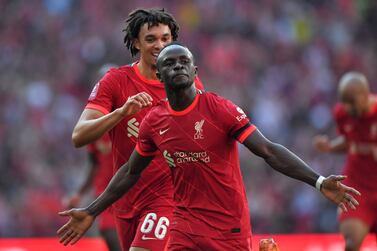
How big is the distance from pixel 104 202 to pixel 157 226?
0.65 meters

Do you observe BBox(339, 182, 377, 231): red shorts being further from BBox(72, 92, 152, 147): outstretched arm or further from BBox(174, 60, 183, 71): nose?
BBox(174, 60, 183, 71): nose

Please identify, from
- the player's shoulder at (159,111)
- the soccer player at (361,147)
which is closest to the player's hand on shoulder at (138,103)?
the player's shoulder at (159,111)

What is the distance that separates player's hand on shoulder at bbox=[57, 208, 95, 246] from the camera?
298 inches

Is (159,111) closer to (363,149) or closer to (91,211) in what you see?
(91,211)

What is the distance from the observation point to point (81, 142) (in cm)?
799

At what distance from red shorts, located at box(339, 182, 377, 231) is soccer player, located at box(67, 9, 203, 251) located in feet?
11.4

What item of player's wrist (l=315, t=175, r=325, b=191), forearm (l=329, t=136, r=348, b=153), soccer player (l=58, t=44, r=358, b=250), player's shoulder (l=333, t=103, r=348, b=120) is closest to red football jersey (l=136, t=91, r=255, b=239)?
soccer player (l=58, t=44, r=358, b=250)

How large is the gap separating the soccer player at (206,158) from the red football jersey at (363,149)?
442 centimetres

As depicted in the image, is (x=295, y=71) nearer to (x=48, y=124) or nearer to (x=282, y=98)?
(x=282, y=98)

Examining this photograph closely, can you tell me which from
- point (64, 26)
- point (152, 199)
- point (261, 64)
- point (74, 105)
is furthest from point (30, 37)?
point (152, 199)

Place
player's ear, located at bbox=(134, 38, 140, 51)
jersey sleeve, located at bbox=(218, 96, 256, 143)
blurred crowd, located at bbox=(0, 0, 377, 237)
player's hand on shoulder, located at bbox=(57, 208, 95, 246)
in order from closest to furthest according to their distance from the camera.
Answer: jersey sleeve, located at bbox=(218, 96, 256, 143) → player's hand on shoulder, located at bbox=(57, 208, 95, 246) → player's ear, located at bbox=(134, 38, 140, 51) → blurred crowd, located at bbox=(0, 0, 377, 237)

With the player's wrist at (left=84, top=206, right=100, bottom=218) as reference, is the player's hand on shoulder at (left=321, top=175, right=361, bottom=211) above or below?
above

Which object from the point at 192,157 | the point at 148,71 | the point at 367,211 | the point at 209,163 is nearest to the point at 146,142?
Answer: the point at 192,157

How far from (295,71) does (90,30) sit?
171 inches
